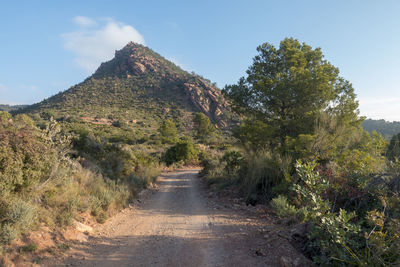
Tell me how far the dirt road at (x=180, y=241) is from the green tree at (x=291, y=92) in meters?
4.85

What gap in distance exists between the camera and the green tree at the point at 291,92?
9.15m

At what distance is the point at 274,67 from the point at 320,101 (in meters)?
3.05

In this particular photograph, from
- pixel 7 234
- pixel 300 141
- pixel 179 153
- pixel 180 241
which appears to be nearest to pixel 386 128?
pixel 179 153

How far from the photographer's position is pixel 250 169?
8984mm

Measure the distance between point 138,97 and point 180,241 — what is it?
65.9m

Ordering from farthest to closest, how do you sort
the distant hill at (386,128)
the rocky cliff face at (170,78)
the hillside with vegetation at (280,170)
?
the rocky cliff face at (170,78) → the distant hill at (386,128) → the hillside with vegetation at (280,170)

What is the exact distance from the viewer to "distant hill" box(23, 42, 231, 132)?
2076 inches

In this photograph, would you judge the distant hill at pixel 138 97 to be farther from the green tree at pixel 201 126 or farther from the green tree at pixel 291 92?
the green tree at pixel 291 92

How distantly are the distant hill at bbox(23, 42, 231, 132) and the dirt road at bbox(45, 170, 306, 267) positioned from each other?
3815cm

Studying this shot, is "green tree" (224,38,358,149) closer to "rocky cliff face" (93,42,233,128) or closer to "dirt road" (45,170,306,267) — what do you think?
"dirt road" (45,170,306,267)

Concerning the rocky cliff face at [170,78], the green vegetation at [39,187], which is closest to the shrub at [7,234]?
the green vegetation at [39,187]

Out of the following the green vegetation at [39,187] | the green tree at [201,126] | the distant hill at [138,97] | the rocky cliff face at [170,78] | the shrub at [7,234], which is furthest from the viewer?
the rocky cliff face at [170,78]

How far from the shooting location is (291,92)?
9562 millimetres

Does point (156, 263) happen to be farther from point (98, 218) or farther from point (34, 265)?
point (98, 218)
